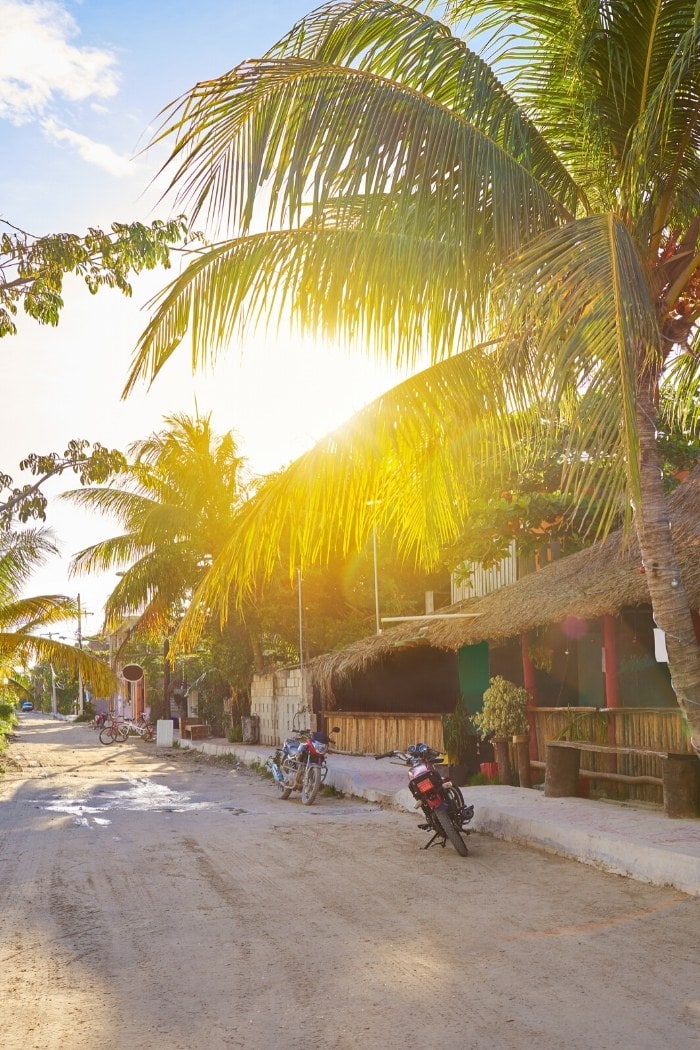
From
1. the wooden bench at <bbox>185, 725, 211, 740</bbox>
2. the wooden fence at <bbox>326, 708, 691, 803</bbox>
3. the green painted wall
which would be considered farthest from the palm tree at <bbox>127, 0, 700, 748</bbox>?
the wooden bench at <bbox>185, 725, 211, 740</bbox>

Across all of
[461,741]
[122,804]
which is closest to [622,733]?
[461,741]

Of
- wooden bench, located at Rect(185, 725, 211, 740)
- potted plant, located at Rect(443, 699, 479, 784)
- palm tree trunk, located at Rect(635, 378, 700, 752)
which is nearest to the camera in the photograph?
palm tree trunk, located at Rect(635, 378, 700, 752)

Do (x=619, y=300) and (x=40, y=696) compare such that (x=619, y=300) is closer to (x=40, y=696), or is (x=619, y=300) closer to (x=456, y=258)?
(x=456, y=258)

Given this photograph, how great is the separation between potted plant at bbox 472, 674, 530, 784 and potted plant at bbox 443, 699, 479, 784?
1300 millimetres

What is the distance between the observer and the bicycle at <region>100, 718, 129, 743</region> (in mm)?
36375

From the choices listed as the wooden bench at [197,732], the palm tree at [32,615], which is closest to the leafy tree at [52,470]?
the palm tree at [32,615]

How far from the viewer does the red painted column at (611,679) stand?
39.5ft

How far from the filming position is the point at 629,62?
704 centimetres

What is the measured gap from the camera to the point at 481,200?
7.16m

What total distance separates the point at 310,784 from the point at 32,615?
29.4ft

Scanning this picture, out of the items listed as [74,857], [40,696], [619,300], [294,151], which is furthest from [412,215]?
[40,696]

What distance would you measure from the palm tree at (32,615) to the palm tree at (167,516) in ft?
15.8

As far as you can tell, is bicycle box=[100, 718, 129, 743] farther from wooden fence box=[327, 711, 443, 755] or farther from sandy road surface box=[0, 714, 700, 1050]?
sandy road surface box=[0, 714, 700, 1050]

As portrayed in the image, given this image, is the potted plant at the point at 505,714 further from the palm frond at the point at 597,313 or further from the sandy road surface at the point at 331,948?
the palm frond at the point at 597,313
